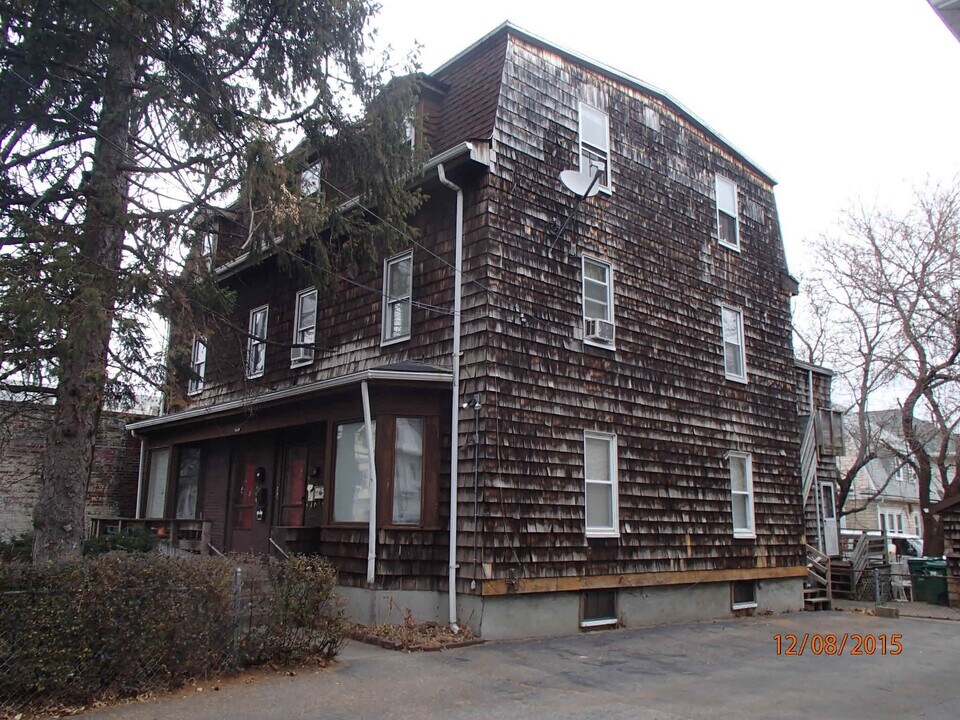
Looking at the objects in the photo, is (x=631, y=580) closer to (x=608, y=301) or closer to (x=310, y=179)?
(x=608, y=301)

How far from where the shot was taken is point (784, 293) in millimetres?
18438

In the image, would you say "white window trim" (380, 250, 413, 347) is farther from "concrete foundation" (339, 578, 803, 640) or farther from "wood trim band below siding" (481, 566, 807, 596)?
"wood trim band below siding" (481, 566, 807, 596)

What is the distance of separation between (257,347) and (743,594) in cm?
1097

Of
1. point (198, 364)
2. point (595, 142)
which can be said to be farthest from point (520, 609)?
point (198, 364)

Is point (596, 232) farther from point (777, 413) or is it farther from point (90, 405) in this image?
point (90, 405)

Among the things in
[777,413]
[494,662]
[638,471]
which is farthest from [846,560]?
[494,662]

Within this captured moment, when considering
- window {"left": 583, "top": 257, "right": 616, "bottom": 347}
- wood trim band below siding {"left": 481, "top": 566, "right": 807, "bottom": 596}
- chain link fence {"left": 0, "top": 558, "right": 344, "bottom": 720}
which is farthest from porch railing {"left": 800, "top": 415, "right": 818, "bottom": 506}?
chain link fence {"left": 0, "top": 558, "right": 344, "bottom": 720}

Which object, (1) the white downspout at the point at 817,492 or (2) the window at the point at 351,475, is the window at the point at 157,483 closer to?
(2) the window at the point at 351,475

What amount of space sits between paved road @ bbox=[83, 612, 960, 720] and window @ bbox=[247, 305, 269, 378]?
7845 millimetres

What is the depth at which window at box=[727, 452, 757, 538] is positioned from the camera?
15.7 m

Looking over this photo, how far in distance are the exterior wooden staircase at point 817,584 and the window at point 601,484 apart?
650 centimetres

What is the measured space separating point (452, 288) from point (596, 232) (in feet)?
10.3

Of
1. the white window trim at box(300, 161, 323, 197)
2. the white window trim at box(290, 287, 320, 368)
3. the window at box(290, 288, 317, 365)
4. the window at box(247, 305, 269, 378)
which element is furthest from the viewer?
the window at box(247, 305, 269, 378)
